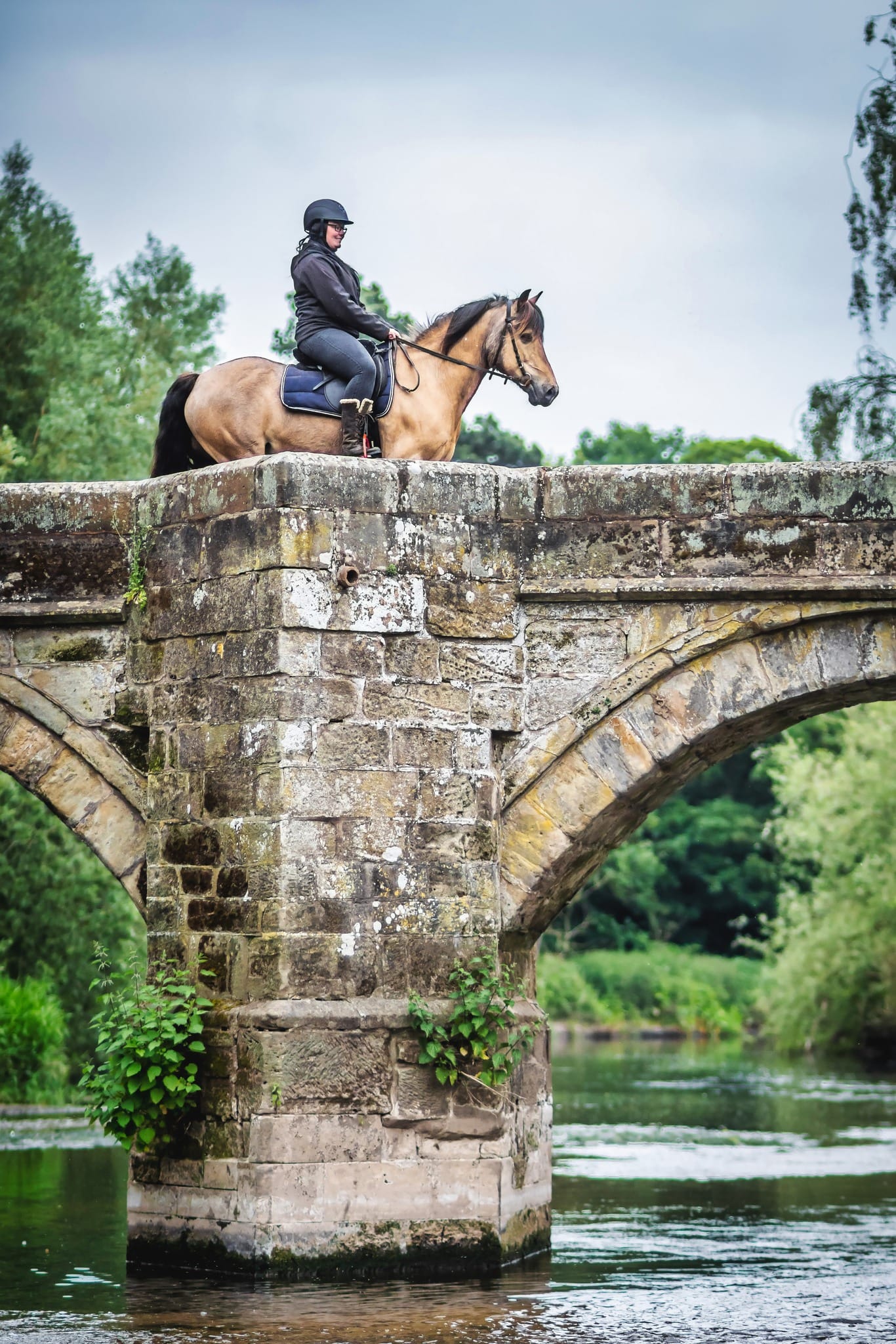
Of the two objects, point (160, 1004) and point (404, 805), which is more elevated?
point (404, 805)

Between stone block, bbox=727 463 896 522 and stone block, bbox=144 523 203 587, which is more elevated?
stone block, bbox=727 463 896 522

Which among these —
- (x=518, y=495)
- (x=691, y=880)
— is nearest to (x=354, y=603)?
(x=518, y=495)

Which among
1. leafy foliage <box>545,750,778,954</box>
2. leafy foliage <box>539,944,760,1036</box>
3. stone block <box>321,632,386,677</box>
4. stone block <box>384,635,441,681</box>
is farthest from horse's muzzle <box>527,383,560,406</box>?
leafy foliage <box>545,750,778,954</box>

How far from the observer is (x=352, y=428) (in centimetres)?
814

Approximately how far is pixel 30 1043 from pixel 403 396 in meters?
8.63

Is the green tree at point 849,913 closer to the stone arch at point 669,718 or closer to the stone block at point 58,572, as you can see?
the stone arch at point 669,718

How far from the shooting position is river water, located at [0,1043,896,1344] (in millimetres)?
6574

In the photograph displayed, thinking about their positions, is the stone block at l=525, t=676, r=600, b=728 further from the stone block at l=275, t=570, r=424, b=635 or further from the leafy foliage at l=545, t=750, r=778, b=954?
the leafy foliage at l=545, t=750, r=778, b=954

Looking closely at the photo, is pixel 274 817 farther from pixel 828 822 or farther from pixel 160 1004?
pixel 828 822

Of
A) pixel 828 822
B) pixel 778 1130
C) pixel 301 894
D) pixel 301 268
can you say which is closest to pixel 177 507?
pixel 301 268

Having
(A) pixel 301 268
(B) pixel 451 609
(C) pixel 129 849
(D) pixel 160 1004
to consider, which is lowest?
(D) pixel 160 1004

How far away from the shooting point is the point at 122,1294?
7223 mm

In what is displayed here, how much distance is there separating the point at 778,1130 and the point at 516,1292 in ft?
24.0

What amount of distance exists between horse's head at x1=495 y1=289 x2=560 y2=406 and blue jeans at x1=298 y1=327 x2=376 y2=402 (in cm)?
87
